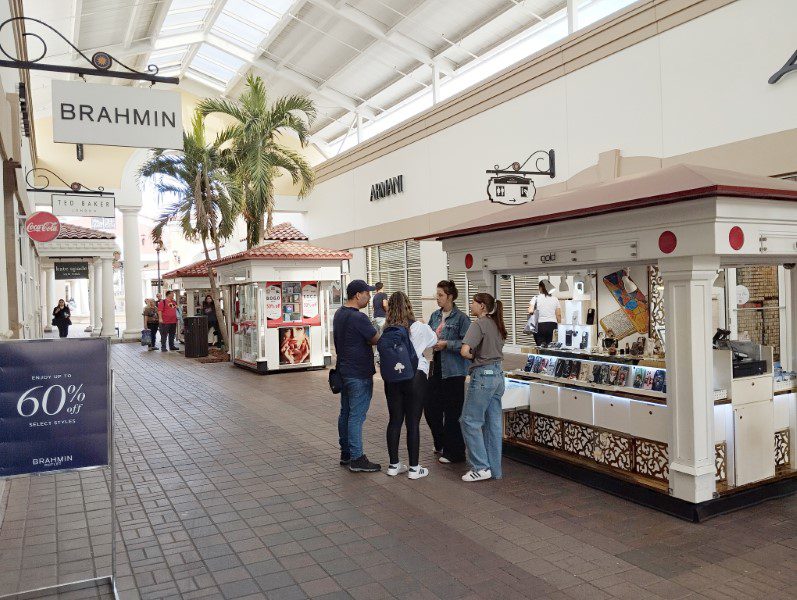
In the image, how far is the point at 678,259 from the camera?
480 cm

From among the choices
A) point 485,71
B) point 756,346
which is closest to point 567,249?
point 756,346

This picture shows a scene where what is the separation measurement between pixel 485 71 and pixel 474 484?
12452 millimetres

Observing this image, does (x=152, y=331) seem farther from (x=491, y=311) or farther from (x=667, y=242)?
(x=667, y=242)

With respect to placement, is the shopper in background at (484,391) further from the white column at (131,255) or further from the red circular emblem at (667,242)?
the white column at (131,255)

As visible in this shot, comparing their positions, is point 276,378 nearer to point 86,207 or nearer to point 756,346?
point 86,207

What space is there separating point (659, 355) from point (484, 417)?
1663 millimetres

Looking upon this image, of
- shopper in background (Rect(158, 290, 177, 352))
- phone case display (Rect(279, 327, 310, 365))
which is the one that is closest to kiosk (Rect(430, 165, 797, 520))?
phone case display (Rect(279, 327, 310, 365))

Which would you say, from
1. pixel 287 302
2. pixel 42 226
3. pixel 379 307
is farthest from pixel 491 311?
pixel 287 302

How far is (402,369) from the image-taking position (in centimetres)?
588

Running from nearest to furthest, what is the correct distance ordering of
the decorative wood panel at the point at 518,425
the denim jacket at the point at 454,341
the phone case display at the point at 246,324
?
the denim jacket at the point at 454,341 → the decorative wood panel at the point at 518,425 → the phone case display at the point at 246,324

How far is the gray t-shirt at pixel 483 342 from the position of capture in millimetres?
5805

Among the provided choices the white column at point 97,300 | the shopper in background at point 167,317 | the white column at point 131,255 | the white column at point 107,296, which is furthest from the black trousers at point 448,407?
the white column at point 97,300

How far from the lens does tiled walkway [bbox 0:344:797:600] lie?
391 cm

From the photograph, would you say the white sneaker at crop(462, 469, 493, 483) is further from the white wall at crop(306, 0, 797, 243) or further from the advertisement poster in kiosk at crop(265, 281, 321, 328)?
the advertisement poster in kiosk at crop(265, 281, 321, 328)
